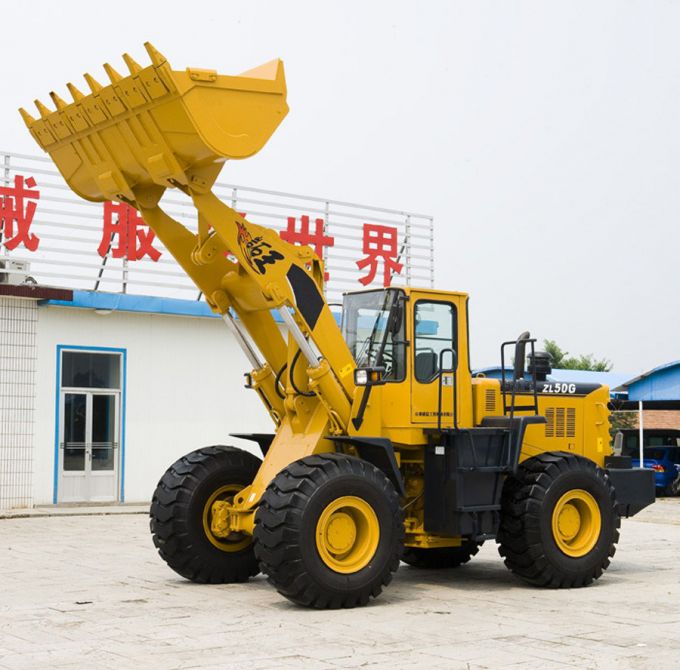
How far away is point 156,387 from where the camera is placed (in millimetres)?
23250

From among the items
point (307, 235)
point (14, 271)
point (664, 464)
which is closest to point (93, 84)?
point (14, 271)

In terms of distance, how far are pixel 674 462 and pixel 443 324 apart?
19031 millimetres

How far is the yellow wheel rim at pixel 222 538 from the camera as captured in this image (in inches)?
448

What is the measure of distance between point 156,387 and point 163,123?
13833 mm

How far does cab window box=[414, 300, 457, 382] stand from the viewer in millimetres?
→ 11266

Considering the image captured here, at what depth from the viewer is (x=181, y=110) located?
966 cm

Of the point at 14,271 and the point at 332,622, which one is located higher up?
the point at 14,271

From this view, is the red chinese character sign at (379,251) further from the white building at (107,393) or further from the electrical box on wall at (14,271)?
the electrical box on wall at (14,271)

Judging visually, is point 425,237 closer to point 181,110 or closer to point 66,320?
point 66,320

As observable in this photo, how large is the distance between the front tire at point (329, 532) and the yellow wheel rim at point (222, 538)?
5.40ft

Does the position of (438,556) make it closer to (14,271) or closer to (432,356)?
(432,356)

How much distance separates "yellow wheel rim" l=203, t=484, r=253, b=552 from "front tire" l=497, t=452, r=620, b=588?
256 cm

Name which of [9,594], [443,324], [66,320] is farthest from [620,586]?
[66,320]

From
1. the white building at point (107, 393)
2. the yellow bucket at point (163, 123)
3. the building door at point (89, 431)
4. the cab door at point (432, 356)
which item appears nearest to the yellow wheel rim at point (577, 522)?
the cab door at point (432, 356)
